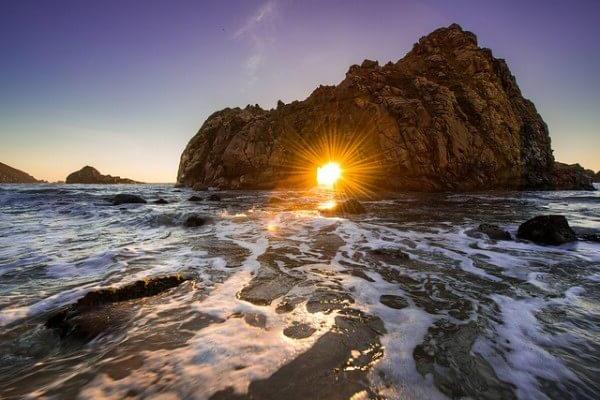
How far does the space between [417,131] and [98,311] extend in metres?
36.6

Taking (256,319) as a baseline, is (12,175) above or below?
above

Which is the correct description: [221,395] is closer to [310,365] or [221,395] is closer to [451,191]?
[310,365]

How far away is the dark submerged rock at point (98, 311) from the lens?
10.7 feet

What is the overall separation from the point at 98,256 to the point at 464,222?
1253 cm

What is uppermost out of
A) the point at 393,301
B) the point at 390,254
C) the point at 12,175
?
the point at 12,175

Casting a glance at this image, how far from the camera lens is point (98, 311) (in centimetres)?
364

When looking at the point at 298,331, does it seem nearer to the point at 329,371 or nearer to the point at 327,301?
the point at 329,371

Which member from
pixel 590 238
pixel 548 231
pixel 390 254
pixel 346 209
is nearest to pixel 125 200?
pixel 346 209

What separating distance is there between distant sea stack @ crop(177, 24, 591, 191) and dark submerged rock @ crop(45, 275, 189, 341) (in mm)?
33890

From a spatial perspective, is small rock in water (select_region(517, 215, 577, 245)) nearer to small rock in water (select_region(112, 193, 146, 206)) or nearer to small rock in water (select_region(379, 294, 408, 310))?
small rock in water (select_region(379, 294, 408, 310))

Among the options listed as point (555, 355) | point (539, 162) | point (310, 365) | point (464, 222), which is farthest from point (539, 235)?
point (539, 162)

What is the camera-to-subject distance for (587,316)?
12.1ft

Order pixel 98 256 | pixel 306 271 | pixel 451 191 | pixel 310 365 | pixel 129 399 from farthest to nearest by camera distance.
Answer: pixel 451 191 < pixel 98 256 < pixel 306 271 < pixel 310 365 < pixel 129 399

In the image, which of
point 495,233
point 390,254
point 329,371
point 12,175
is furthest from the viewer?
point 12,175
